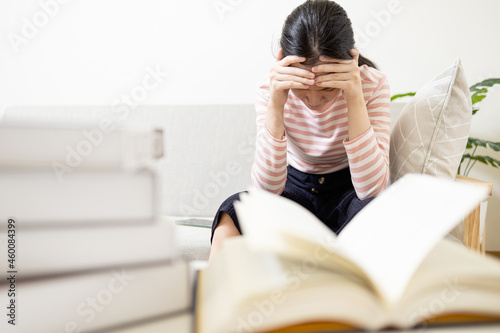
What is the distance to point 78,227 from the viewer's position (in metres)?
0.37

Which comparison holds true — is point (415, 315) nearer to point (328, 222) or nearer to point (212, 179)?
point (328, 222)

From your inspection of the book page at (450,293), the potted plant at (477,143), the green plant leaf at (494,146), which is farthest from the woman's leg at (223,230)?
the green plant leaf at (494,146)

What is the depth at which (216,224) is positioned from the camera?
96cm

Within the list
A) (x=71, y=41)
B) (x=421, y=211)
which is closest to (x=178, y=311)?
(x=421, y=211)

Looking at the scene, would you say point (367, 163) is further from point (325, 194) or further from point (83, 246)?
point (83, 246)

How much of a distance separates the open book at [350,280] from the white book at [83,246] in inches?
2.9

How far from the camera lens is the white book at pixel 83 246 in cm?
36

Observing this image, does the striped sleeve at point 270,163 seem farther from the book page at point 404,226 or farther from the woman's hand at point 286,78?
the book page at point 404,226

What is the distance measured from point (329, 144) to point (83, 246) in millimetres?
837

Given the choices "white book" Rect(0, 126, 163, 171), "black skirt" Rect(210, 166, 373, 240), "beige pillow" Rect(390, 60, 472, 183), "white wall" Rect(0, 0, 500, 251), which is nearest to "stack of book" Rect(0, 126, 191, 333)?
"white book" Rect(0, 126, 163, 171)

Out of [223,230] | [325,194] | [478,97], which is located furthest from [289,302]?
[478,97]

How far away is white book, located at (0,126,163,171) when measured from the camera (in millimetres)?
358

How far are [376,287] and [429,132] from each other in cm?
84

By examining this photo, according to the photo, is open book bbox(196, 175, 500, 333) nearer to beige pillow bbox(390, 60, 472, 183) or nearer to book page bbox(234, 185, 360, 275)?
book page bbox(234, 185, 360, 275)
